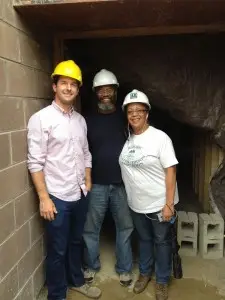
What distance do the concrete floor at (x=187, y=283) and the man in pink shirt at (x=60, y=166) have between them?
42cm

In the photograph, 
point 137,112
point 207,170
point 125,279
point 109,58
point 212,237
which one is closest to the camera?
point 137,112

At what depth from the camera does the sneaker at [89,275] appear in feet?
8.89

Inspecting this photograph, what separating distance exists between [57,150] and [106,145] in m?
0.48

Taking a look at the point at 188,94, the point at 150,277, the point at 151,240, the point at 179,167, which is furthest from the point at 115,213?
the point at 179,167

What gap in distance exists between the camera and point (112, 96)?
8.31ft

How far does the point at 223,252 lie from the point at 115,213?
1.30 metres

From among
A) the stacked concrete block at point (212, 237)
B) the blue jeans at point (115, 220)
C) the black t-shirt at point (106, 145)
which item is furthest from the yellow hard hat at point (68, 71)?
the stacked concrete block at point (212, 237)

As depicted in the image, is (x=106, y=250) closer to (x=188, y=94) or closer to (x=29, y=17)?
(x=188, y=94)

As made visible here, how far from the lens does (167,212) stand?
229cm

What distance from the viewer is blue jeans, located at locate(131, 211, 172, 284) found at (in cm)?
240

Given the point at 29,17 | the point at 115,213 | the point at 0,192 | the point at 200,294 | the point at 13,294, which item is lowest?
the point at 200,294

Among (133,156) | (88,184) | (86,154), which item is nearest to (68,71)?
(86,154)

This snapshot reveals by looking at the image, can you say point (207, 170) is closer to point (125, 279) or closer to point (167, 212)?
point (167, 212)

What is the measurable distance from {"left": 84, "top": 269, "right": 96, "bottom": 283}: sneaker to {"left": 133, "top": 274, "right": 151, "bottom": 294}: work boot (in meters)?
0.38
